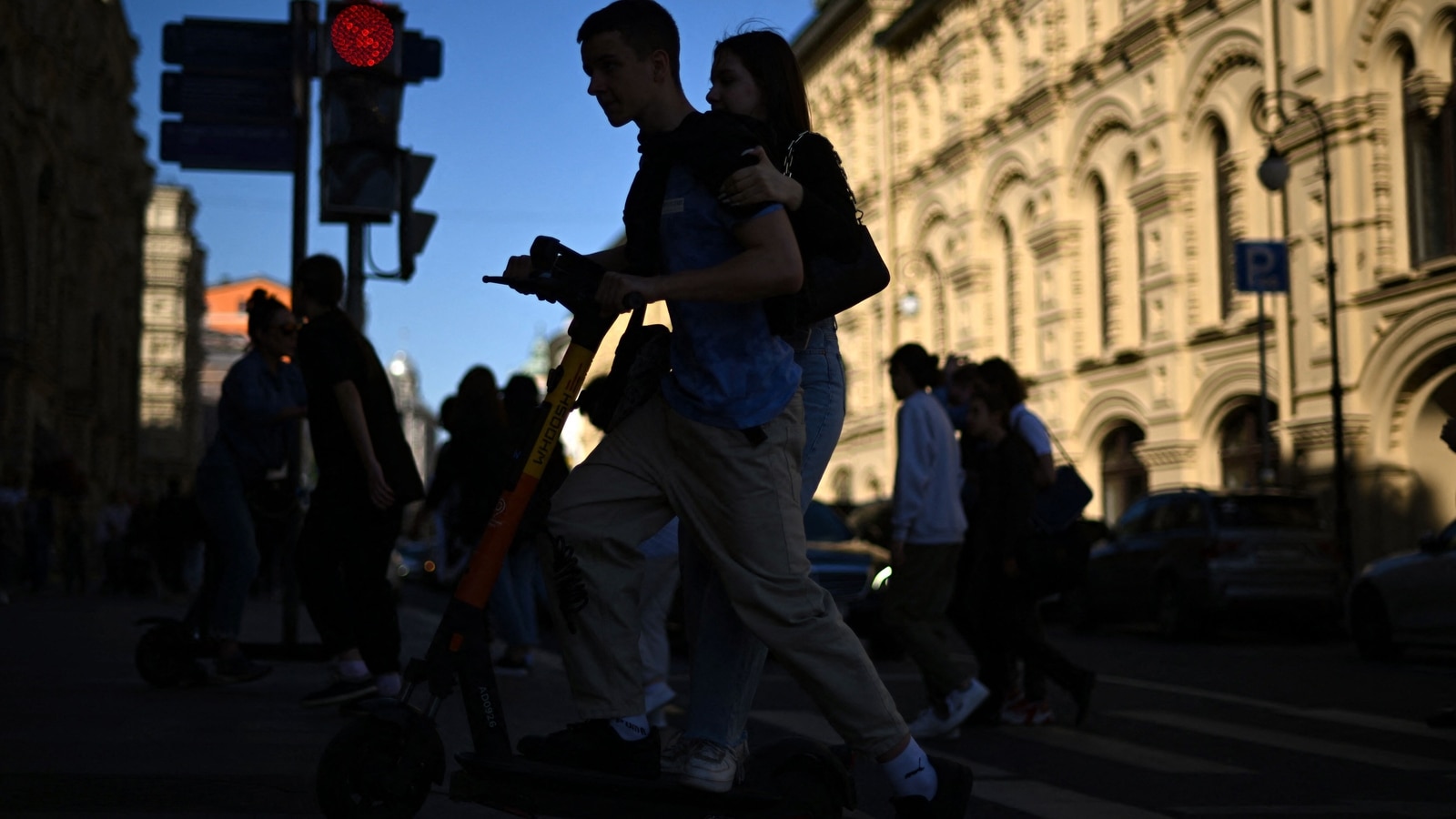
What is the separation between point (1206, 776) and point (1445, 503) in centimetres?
2109

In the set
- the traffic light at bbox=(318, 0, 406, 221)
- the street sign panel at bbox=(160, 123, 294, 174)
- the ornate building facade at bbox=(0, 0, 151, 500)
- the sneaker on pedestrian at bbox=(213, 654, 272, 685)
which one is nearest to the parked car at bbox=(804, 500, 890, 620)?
the street sign panel at bbox=(160, 123, 294, 174)

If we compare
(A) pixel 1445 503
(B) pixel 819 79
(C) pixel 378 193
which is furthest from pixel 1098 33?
(C) pixel 378 193

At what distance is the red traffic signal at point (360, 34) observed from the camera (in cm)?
969

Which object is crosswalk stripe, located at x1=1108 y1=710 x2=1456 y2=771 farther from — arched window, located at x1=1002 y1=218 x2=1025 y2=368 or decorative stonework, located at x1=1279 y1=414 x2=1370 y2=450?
arched window, located at x1=1002 y1=218 x2=1025 y2=368

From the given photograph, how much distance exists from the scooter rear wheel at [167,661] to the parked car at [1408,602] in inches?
370

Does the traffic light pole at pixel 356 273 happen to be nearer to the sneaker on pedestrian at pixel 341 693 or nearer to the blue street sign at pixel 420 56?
the blue street sign at pixel 420 56

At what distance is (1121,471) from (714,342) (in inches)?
1278

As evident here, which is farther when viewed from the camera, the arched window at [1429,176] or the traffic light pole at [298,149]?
the arched window at [1429,176]

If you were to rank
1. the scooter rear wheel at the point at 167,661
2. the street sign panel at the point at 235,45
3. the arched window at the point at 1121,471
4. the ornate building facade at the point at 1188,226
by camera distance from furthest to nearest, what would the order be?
the arched window at the point at 1121,471 < the ornate building facade at the point at 1188,226 < the street sign panel at the point at 235,45 < the scooter rear wheel at the point at 167,661

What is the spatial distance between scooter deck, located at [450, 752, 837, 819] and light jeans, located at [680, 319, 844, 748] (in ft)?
0.75

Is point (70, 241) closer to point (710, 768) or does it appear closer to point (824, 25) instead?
point (824, 25)

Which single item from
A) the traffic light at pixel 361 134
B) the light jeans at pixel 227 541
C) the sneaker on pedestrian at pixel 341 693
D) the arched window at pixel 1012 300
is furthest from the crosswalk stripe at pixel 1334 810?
the arched window at pixel 1012 300

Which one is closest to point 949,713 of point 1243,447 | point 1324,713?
point 1324,713

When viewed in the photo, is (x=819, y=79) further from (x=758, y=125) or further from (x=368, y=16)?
(x=758, y=125)
